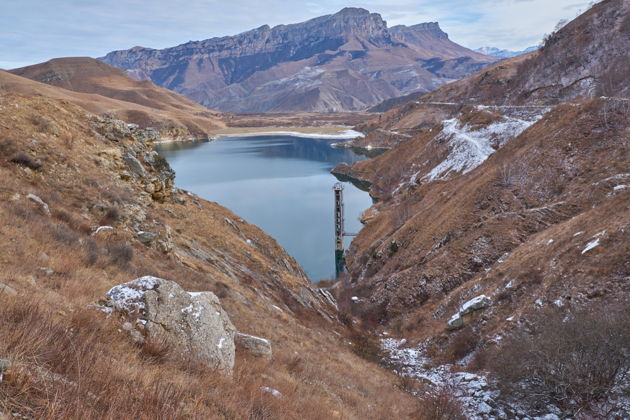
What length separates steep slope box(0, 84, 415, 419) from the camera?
11.2 feet

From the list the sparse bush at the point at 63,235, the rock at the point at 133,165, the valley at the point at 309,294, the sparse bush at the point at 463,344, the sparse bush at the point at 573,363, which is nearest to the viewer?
the valley at the point at 309,294

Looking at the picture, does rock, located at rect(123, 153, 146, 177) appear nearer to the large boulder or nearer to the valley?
the valley

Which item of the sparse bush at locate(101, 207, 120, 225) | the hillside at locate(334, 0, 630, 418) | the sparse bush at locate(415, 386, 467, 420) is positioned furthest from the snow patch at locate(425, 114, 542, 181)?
the sparse bush at locate(101, 207, 120, 225)

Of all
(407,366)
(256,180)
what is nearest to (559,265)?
(407,366)

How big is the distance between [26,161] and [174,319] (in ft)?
42.9

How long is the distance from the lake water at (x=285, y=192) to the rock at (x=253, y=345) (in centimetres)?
2724

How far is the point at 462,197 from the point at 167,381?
2825cm

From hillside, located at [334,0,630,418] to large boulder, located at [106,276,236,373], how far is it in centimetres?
815

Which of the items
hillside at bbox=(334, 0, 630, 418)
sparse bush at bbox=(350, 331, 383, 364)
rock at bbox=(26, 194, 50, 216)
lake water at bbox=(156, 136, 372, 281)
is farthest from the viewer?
lake water at bbox=(156, 136, 372, 281)

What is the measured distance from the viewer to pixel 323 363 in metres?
10.9

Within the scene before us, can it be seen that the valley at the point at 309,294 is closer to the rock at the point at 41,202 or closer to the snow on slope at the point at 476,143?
the rock at the point at 41,202

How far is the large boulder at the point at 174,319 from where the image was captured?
5496 millimetres

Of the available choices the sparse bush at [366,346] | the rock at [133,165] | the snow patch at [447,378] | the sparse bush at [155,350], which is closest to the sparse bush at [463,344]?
the snow patch at [447,378]

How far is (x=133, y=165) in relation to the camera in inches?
838
